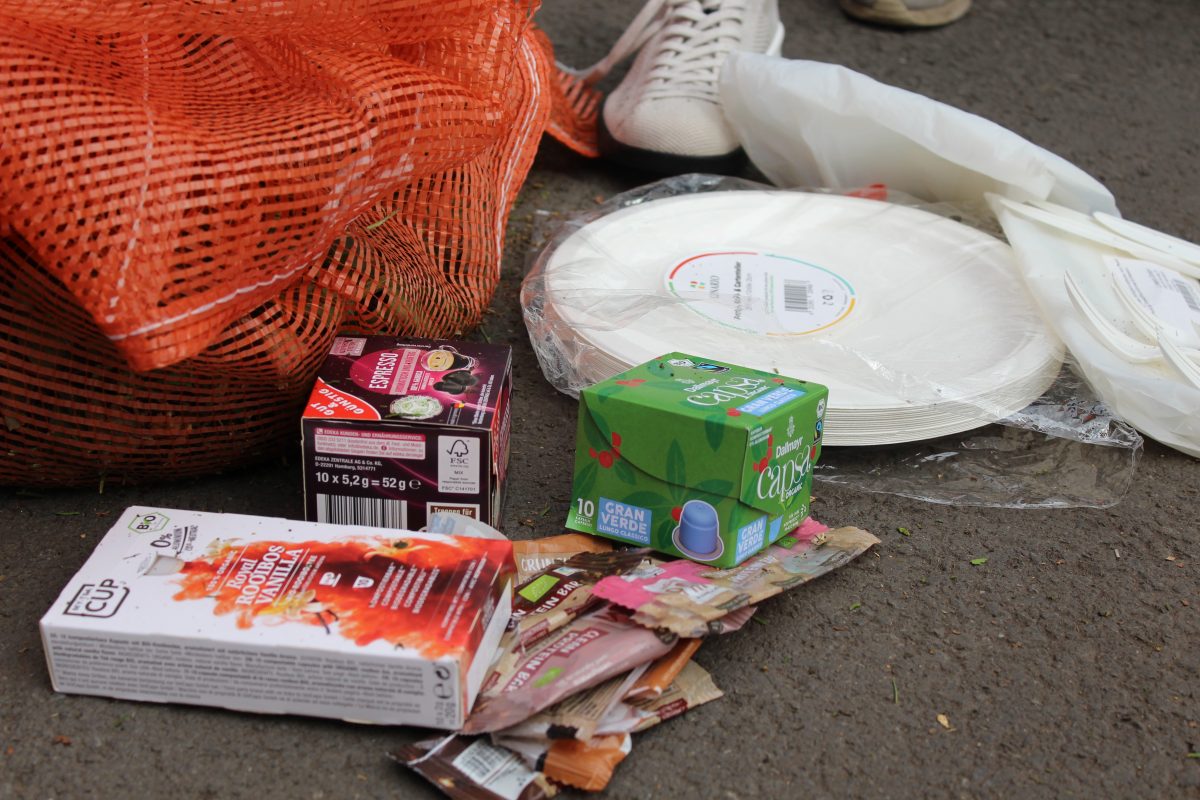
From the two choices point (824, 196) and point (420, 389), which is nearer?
point (420, 389)

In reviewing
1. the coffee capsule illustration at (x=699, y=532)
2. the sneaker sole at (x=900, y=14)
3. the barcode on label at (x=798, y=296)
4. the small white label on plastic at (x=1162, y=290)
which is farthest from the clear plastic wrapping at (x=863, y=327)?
the sneaker sole at (x=900, y=14)

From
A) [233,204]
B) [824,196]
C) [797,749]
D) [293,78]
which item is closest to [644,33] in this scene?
[824,196]

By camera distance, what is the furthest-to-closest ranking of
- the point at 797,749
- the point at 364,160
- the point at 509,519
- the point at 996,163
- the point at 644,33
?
the point at 644,33 < the point at 996,163 < the point at 509,519 < the point at 364,160 < the point at 797,749

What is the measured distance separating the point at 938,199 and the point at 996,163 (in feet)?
0.58

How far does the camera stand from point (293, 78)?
3.65ft

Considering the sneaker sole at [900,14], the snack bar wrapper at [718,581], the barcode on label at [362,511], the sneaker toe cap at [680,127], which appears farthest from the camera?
the sneaker sole at [900,14]

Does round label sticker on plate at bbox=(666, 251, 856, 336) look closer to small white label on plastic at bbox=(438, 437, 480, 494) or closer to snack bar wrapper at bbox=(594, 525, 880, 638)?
snack bar wrapper at bbox=(594, 525, 880, 638)

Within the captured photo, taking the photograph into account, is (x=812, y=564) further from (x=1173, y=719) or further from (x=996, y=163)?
(x=996, y=163)

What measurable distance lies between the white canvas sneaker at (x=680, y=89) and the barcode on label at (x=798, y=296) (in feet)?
1.55

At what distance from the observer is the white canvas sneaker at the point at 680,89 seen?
1868 millimetres

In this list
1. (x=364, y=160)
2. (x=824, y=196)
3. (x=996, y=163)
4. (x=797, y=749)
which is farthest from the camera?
(x=824, y=196)

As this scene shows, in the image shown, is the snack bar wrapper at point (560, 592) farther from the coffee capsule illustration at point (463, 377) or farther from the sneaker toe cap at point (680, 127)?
the sneaker toe cap at point (680, 127)

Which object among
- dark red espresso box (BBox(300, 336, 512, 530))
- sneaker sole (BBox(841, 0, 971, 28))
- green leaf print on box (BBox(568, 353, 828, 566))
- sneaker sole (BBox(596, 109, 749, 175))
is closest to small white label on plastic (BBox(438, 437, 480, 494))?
dark red espresso box (BBox(300, 336, 512, 530))

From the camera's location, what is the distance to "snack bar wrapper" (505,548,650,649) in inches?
38.2
